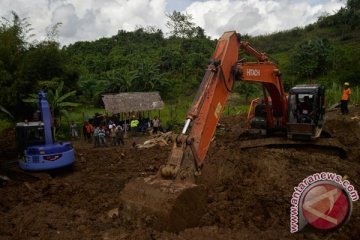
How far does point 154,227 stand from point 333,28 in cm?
4239

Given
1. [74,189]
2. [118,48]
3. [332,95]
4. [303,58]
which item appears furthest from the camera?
[118,48]

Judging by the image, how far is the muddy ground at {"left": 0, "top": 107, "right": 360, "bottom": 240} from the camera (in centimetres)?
544

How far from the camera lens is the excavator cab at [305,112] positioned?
32.7ft

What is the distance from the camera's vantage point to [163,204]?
16.6 ft

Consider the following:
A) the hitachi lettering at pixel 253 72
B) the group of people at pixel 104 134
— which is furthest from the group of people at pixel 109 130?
the hitachi lettering at pixel 253 72

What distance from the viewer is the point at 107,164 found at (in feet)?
39.6

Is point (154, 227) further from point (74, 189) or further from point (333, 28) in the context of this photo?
point (333, 28)

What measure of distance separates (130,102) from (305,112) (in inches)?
372

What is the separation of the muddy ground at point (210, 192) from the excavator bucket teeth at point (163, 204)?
12cm

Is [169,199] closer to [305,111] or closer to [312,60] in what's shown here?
[305,111]

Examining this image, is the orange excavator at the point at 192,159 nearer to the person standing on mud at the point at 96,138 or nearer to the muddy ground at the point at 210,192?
the muddy ground at the point at 210,192

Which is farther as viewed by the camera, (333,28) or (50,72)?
(333,28)

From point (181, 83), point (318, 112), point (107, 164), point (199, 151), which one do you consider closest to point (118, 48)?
point (181, 83)

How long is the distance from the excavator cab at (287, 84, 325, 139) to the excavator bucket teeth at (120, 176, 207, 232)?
5.30 meters
